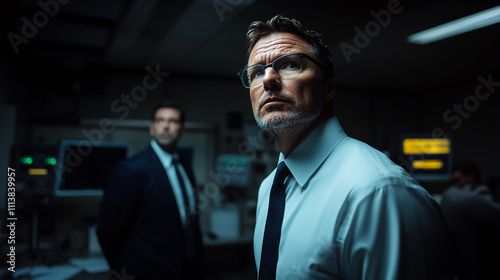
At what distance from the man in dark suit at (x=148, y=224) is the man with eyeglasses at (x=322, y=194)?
3.47 ft

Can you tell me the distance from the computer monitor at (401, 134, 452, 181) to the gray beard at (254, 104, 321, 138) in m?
3.68

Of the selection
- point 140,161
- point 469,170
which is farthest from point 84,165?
point 469,170

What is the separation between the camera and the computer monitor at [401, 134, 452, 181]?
4109 mm

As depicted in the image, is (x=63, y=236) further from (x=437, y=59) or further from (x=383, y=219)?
(x=437, y=59)

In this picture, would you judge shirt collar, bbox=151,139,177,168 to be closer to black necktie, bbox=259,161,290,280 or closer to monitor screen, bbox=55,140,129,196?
monitor screen, bbox=55,140,129,196

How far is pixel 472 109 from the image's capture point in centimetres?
460

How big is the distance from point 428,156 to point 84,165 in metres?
4.03

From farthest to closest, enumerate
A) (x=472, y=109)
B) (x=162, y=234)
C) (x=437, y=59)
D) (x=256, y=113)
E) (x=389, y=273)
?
(x=472, y=109)
(x=437, y=59)
(x=162, y=234)
(x=256, y=113)
(x=389, y=273)

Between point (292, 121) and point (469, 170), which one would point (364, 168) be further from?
point (469, 170)

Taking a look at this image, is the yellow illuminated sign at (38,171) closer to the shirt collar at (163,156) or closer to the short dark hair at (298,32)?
the shirt collar at (163,156)

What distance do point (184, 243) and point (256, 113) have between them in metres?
1.34

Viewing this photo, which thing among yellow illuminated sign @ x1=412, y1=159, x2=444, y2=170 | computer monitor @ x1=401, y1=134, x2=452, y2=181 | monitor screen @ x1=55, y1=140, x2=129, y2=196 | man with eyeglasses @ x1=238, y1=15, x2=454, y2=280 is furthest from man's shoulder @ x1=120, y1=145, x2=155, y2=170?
yellow illuminated sign @ x1=412, y1=159, x2=444, y2=170

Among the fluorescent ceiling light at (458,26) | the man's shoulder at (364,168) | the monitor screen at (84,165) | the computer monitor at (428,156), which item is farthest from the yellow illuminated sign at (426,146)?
the man's shoulder at (364,168)

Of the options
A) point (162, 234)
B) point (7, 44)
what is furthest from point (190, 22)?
point (162, 234)
